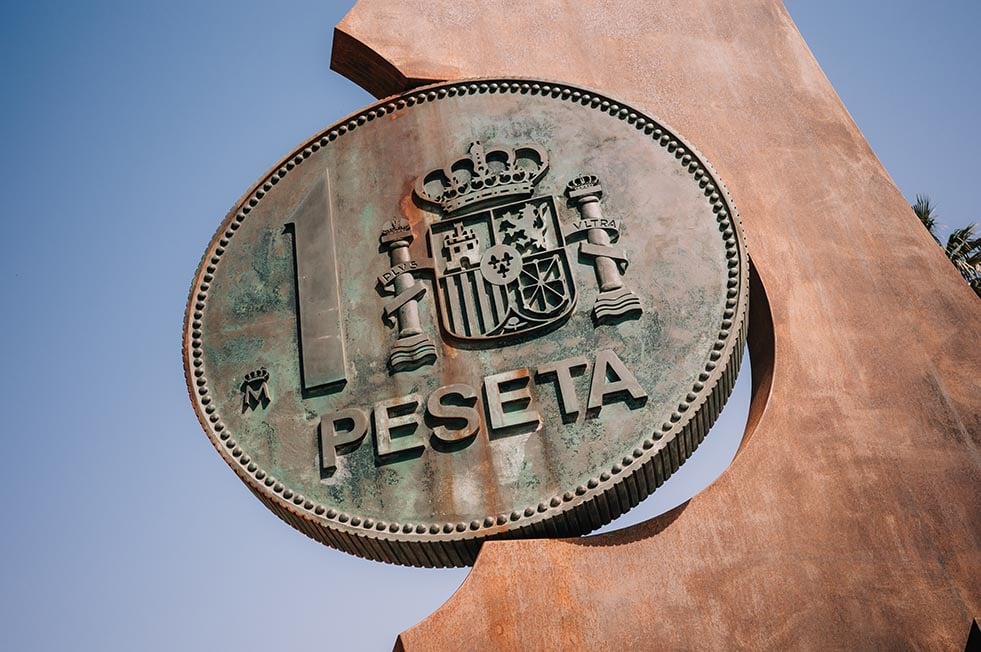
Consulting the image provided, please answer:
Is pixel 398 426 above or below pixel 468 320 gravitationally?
below

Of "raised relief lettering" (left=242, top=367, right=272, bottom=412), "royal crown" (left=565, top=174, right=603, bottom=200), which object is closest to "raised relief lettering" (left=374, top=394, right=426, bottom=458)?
"raised relief lettering" (left=242, top=367, right=272, bottom=412)

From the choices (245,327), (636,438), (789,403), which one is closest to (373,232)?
(245,327)

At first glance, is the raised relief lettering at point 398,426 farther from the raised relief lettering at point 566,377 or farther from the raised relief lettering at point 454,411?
the raised relief lettering at point 566,377

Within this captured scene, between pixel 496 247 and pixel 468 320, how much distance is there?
1.74 ft

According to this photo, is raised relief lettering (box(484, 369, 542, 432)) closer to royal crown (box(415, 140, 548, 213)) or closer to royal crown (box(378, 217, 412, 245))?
royal crown (box(378, 217, 412, 245))

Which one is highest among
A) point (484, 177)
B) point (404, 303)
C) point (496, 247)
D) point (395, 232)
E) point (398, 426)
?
point (484, 177)

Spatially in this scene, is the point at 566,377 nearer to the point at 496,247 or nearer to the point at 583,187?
the point at 496,247

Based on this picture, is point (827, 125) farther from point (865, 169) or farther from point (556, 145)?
point (556, 145)

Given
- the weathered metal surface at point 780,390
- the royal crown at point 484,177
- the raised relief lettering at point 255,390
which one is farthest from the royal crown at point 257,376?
the weathered metal surface at point 780,390

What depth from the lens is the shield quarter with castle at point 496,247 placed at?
6.06 meters

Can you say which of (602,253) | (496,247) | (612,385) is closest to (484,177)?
(496,247)

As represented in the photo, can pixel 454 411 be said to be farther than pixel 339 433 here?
No

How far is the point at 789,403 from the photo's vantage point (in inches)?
234

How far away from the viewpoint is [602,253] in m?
6.14
